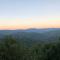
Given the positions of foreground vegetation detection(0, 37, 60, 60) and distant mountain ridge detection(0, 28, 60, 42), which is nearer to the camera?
foreground vegetation detection(0, 37, 60, 60)

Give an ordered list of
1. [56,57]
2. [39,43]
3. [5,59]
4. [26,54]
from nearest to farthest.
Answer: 1. [5,59]
2. [26,54]
3. [56,57]
4. [39,43]

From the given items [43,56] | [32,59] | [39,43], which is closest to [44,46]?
[39,43]

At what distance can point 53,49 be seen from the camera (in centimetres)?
2288

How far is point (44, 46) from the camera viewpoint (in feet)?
88.4

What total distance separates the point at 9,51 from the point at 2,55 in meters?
0.67

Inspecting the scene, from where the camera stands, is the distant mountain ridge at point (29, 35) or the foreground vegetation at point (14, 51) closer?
the foreground vegetation at point (14, 51)

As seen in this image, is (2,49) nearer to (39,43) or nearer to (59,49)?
(59,49)

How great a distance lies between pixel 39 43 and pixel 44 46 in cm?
236

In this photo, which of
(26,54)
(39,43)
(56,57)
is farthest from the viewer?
(39,43)

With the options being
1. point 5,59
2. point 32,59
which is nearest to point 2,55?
point 5,59

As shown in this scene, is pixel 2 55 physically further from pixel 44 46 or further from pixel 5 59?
pixel 44 46

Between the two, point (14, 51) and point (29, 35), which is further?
point (29, 35)

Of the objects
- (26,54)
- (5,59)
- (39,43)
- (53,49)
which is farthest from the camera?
(39,43)

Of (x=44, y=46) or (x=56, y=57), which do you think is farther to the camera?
(x=44, y=46)
